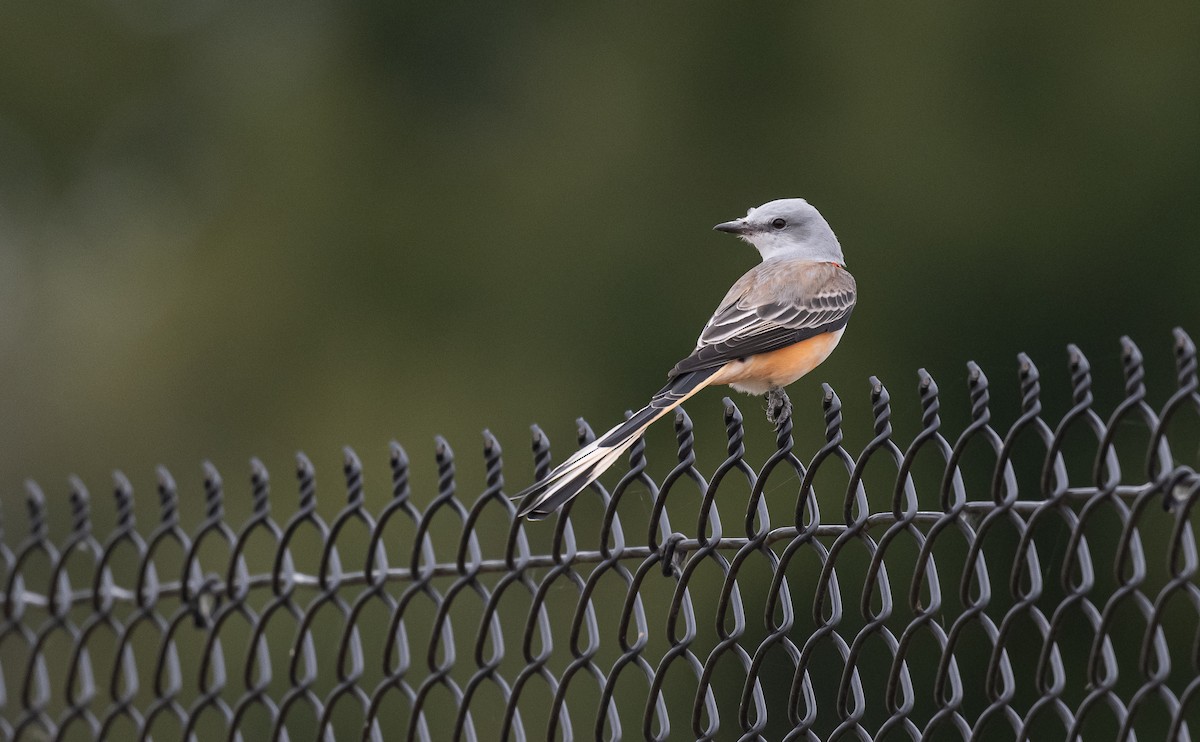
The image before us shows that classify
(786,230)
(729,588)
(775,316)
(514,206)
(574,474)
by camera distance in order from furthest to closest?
(514,206)
(786,230)
(775,316)
(574,474)
(729,588)

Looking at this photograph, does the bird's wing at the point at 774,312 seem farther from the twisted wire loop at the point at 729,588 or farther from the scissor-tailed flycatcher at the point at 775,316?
the twisted wire loop at the point at 729,588

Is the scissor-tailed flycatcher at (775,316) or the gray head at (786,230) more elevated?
the gray head at (786,230)

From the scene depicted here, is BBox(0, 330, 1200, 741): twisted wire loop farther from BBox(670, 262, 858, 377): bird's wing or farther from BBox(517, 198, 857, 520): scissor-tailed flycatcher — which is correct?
BBox(670, 262, 858, 377): bird's wing

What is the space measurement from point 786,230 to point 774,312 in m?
0.95

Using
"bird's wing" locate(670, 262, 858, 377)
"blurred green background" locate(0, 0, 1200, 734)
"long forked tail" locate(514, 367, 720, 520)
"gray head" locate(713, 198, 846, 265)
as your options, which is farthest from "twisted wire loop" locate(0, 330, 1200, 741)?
"blurred green background" locate(0, 0, 1200, 734)

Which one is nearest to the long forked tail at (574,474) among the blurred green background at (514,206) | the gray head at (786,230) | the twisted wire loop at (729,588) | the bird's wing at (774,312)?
the twisted wire loop at (729,588)

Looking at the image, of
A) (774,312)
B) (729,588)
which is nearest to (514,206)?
(774,312)

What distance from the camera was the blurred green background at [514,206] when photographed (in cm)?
1334

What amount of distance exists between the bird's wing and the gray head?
0.27m

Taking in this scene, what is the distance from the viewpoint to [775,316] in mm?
4812

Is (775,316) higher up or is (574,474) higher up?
(775,316)

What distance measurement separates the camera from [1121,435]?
1068 cm

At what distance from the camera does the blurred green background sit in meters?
13.3

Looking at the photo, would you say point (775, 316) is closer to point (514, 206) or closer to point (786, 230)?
point (786, 230)
